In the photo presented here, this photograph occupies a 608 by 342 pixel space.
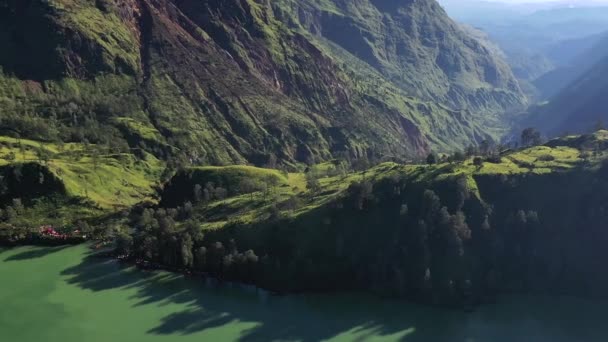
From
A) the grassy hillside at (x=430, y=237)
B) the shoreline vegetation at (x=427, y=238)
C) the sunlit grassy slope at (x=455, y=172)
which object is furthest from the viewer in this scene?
the sunlit grassy slope at (x=455, y=172)

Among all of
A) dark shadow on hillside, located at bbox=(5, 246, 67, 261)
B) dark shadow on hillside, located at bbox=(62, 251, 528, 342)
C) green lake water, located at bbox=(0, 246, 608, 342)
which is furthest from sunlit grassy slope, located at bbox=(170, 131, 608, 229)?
dark shadow on hillside, located at bbox=(5, 246, 67, 261)

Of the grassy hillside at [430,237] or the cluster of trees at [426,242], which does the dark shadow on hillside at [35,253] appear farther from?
the grassy hillside at [430,237]

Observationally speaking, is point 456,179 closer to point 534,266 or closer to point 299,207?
point 534,266

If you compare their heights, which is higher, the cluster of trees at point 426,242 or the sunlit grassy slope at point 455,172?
the sunlit grassy slope at point 455,172

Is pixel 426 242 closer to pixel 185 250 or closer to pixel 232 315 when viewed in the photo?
pixel 232 315

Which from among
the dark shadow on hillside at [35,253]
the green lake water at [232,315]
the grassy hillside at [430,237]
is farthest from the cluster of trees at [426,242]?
the dark shadow on hillside at [35,253]

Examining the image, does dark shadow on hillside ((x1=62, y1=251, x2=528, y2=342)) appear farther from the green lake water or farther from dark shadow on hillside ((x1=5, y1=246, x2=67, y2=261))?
dark shadow on hillside ((x1=5, y1=246, x2=67, y2=261))
